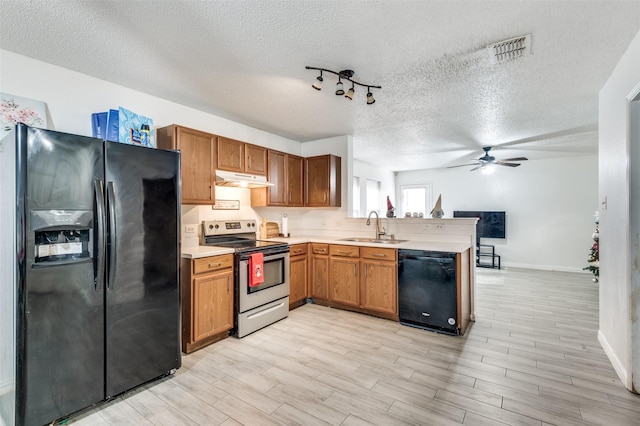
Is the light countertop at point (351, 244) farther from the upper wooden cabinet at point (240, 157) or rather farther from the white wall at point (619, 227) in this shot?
the white wall at point (619, 227)

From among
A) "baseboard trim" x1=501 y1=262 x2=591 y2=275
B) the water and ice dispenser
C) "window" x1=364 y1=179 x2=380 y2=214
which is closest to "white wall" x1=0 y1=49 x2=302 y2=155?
the water and ice dispenser

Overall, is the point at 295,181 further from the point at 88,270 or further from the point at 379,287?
the point at 88,270

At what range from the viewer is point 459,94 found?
3.05 meters

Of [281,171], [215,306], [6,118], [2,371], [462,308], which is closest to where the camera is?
[2,371]

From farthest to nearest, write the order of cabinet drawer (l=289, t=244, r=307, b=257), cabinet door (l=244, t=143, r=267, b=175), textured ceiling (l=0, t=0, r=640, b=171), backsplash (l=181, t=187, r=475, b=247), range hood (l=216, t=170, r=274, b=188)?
cabinet drawer (l=289, t=244, r=307, b=257)
cabinet door (l=244, t=143, r=267, b=175)
backsplash (l=181, t=187, r=475, b=247)
range hood (l=216, t=170, r=274, b=188)
textured ceiling (l=0, t=0, r=640, b=171)

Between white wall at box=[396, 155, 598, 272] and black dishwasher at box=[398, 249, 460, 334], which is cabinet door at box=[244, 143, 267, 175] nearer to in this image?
black dishwasher at box=[398, 249, 460, 334]

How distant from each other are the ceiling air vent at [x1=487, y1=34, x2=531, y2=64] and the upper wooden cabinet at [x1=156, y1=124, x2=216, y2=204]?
2682 mm

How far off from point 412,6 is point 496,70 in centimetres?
124

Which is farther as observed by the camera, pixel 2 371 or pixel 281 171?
pixel 281 171

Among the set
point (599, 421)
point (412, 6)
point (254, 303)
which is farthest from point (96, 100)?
point (599, 421)

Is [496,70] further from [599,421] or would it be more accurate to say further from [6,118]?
[6,118]

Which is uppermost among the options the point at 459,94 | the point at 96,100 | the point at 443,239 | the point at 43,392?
the point at 459,94

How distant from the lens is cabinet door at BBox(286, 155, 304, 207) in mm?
4344

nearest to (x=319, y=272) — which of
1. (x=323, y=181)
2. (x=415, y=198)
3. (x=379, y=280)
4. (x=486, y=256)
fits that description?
(x=379, y=280)
